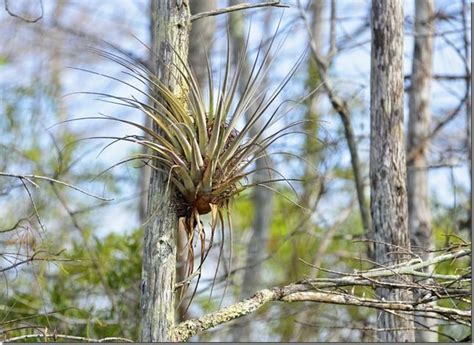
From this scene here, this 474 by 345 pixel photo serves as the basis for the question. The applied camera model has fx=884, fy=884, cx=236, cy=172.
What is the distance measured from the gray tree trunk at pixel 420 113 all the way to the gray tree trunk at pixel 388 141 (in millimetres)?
2574

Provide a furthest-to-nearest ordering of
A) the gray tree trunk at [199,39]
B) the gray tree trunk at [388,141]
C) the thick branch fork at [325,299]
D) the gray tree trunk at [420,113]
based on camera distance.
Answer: the gray tree trunk at [199,39], the gray tree trunk at [420,113], the gray tree trunk at [388,141], the thick branch fork at [325,299]

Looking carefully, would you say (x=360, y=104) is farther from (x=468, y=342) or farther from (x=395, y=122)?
(x=468, y=342)

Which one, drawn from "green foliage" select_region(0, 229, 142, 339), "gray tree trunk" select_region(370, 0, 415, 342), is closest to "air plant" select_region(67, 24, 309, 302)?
"gray tree trunk" select_region(370, 0, 415, 342)

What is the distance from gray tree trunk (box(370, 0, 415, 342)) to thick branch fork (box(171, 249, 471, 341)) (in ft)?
3.98

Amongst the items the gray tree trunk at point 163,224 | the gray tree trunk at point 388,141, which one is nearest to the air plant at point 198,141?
the gray tree trunk at point 163,224

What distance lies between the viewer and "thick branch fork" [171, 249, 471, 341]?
171 inches

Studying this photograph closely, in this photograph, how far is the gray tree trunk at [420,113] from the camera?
8531 mm

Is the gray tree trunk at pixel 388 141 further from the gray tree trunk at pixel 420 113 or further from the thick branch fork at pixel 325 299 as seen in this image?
the gray tree trunk at pixel 420 113

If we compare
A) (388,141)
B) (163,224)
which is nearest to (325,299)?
(163,224)

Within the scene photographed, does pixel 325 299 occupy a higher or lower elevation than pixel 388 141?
lower

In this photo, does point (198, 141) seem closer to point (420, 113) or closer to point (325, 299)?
point (325, 299)

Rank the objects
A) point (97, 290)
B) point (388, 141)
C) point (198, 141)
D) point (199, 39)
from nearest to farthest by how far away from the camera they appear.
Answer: point (198, 141) < point (388, 141) < point (97, 290) < point (199, 39)

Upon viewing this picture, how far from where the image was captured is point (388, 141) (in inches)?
236

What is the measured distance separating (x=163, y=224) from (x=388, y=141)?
224cm
